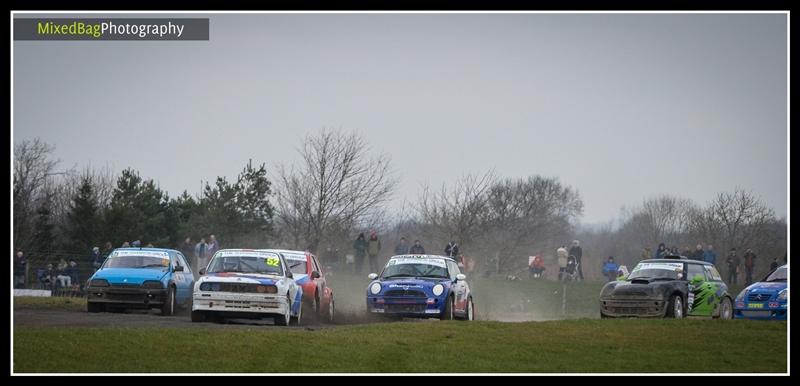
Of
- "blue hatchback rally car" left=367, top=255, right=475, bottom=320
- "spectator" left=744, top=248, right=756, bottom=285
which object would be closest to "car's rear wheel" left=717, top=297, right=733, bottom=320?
"blue hatchback rally car" left=367, top=255, right=475, bottom=320

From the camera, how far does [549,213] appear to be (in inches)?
3625

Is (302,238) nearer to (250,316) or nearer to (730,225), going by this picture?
(730,225)

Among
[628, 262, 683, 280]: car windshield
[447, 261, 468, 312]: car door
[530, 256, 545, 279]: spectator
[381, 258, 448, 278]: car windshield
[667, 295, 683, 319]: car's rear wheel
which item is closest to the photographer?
[667, 295, 683, 319]: car's rear wheel

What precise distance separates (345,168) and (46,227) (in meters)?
11.7

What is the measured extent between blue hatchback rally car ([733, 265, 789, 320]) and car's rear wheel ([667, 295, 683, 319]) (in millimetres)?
1370

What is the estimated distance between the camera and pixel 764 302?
938 inches

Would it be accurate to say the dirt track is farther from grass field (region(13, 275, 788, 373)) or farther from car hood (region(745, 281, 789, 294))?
car hood (region(745, 281, 789, 294))

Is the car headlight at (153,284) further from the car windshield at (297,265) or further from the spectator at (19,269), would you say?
the spectator at (19,269)

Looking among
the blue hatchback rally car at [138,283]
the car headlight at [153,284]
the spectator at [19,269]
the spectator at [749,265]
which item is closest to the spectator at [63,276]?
the spectator at [19,269]

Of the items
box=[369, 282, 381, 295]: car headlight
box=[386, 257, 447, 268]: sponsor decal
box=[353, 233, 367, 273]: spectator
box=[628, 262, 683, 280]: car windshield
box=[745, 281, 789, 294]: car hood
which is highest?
box=[353, 233, 367, 273]: spectator

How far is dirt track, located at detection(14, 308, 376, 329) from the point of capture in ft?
63.9

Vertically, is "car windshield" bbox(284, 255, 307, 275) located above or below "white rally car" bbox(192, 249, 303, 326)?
above

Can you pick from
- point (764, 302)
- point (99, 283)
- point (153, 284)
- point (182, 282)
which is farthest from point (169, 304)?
point (764, 302)

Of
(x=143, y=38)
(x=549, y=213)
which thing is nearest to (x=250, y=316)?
A: (x=143, y=38)
